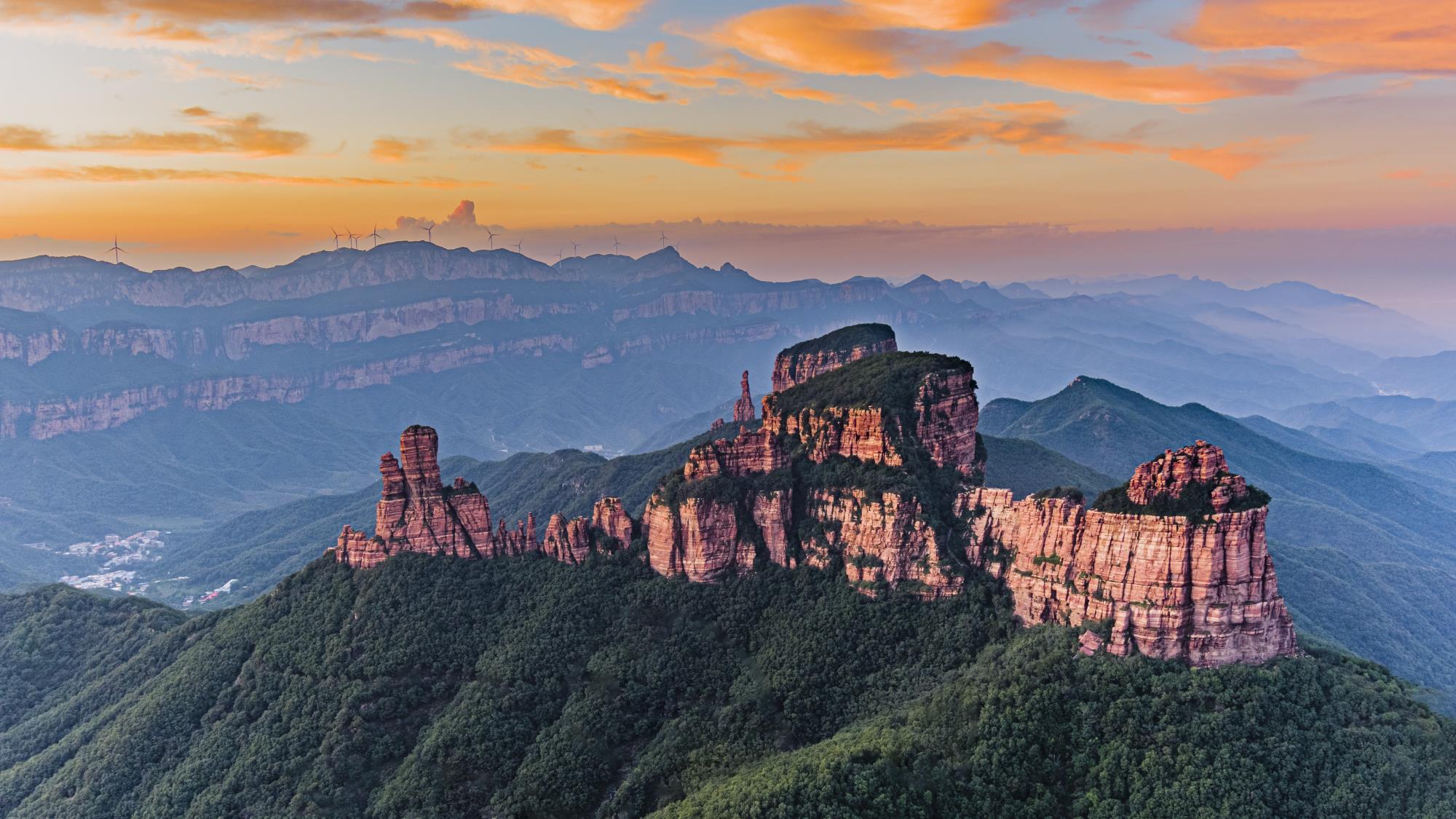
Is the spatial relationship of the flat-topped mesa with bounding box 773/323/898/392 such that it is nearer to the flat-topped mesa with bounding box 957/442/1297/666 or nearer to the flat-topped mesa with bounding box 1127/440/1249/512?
the flat-topped mesa with bounding box 957/442/1297/666

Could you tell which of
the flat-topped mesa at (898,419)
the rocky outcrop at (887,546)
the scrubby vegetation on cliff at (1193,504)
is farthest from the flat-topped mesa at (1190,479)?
the flat-topped mesa at (898,419)

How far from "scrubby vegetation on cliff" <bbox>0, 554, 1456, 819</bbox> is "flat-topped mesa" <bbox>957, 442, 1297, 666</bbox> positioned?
91.3 inches

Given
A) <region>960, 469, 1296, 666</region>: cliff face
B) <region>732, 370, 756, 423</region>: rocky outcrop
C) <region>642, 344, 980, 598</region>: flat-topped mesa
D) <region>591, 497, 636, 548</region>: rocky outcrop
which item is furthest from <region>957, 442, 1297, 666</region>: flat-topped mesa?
<region>732, 370, 756, 423</region>: rocky outcrop

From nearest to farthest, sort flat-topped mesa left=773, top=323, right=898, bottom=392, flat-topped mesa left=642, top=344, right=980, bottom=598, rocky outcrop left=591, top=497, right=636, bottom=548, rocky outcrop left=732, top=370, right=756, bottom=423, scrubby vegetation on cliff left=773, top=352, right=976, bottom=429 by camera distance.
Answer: flat-topped mesa left=642, top=344, right=980, bottom=598 < scrubby vegetation on cliff left=773, top=352, right=976, bottom=429 < rocky outcrop left=591, top=497, right=636, bottom=548 < flat-topped mesa left=773, top=323, right=898, bottom=392 < rocky outcrop left=732, top=370, right=756, bottom=423

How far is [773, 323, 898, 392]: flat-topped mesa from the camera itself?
174250 millimetres

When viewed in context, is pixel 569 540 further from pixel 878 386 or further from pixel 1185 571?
pixel 1185 571

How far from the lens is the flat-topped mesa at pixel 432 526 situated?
97875 mm

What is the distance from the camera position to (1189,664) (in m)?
69.2

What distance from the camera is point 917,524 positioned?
8844 centimetres

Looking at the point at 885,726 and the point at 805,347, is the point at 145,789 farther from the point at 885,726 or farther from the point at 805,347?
the point at 805,347

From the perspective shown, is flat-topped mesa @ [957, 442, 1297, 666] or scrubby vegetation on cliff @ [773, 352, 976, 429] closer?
flat-topped mesa @ [957, 442, 1297, 666]

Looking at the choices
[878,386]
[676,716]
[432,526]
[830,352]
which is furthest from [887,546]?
[830,352]

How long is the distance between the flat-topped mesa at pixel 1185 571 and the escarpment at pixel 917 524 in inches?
4.9

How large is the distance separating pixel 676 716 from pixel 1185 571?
4419 cm
